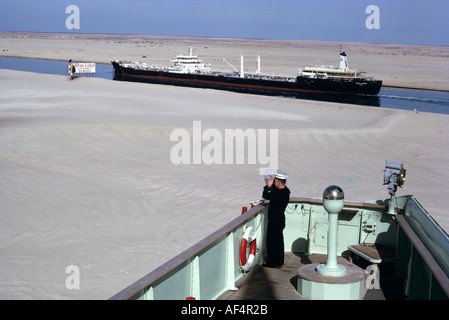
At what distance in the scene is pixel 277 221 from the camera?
6250 mm

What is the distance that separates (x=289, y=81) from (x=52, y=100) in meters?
24.3

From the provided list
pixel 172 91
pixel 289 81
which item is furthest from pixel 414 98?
pixel 172 91

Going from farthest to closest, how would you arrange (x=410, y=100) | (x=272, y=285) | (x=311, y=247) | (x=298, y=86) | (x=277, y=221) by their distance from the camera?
1. (x=298, y=86)
2. (x=410, y=100)
3. (x=311, y=247)
4. (x=277, y=221)
5. (x=272, y=285)

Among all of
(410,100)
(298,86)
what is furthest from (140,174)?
(298,86)

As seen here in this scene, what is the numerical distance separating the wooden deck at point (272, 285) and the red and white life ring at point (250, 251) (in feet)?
0.63

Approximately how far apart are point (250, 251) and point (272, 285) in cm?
44

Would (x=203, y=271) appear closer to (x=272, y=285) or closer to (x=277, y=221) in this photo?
(x=272, y=285)

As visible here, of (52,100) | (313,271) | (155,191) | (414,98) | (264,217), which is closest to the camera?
(313,271)

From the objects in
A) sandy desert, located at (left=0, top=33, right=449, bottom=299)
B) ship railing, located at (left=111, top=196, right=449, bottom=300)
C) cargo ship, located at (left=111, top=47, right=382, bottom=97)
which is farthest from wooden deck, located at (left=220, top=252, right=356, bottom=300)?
cargo ship, located at (left=111, top=47, right=382, bottom=97)

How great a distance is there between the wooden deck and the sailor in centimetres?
14

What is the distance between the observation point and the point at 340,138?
1981 centimetres

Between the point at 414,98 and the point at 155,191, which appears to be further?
the point at 414,98
